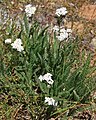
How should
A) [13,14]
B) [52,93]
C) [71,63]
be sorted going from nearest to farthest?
[52,93], [71,63], [13,14]

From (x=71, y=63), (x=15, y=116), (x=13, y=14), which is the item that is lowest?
(x=15, y=116)

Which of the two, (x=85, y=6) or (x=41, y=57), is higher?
(x=85, y=6)

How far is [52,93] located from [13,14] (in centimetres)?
163

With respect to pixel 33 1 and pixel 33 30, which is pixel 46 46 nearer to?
pixel 33 30

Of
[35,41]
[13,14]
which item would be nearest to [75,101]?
[35,41]

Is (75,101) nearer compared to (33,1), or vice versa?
(75,101)

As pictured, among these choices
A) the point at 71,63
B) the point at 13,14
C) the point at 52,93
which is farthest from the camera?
the point at 13,14

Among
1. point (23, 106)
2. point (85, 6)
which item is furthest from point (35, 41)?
point (85, 6)

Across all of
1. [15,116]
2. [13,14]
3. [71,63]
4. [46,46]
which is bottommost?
[15,116]

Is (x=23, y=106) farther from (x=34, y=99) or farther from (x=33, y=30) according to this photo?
(x=33, y=30)

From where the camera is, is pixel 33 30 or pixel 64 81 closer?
pixel 64 81

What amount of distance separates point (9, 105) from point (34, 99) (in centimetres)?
27

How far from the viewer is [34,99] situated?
Result: 9.98 feet

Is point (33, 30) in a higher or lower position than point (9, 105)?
higher
